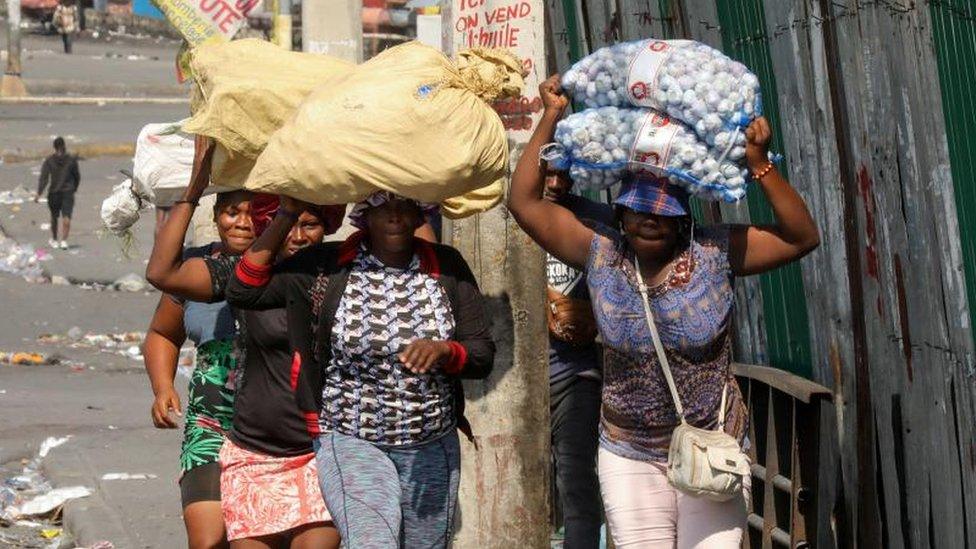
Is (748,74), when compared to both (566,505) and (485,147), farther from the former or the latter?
(566,505)

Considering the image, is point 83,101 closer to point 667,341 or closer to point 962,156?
point 667,341

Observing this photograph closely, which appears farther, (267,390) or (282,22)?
(282,22)

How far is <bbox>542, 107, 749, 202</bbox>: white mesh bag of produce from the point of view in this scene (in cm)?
482

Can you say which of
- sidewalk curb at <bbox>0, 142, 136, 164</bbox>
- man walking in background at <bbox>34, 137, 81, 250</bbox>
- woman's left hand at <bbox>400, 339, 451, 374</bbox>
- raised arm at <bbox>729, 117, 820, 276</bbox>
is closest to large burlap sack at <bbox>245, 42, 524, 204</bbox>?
woman's left hand at <bbox>400, 339, 451, 374</bbox>

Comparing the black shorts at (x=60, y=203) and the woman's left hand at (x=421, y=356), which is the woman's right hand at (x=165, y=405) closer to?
the woman's left hand at (x=421, y=356)

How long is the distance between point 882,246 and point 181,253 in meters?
2.09

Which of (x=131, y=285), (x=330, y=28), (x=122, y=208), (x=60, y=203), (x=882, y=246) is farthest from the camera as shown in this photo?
(x=60, y=203)

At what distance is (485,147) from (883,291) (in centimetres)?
127

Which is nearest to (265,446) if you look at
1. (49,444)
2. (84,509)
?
(84,509)

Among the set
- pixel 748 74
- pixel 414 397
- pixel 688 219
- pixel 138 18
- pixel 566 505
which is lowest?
pixel 566 505

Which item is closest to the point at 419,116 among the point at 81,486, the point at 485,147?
the point at 485,147

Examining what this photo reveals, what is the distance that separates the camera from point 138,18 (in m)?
52.6

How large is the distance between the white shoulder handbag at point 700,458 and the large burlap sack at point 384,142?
0.68 metres

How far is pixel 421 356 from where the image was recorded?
5.03 meters
